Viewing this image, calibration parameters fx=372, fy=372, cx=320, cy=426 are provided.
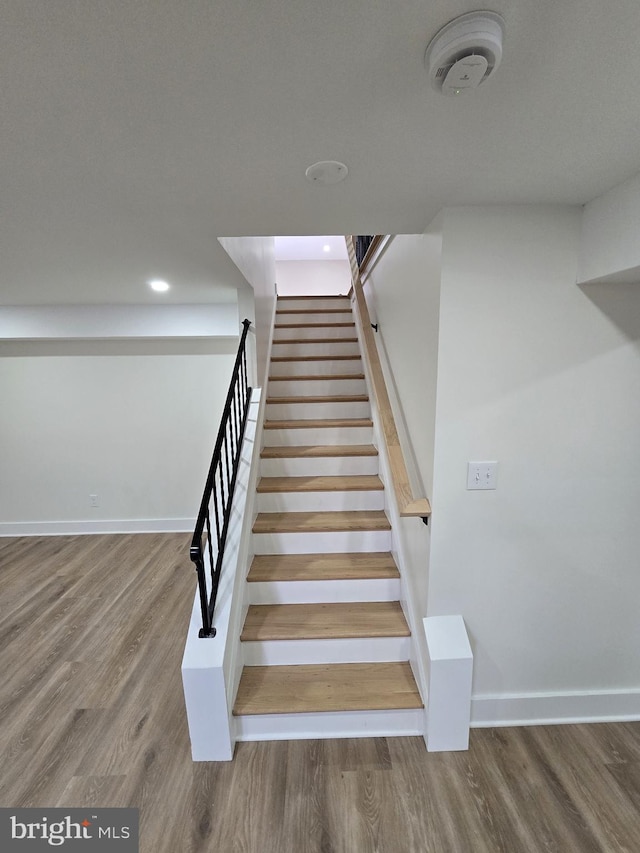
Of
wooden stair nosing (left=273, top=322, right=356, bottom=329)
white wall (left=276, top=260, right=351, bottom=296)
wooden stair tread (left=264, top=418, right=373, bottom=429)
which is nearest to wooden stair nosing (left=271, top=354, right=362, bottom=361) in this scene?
wooden stair nosing (left=273, top=322, right=356, bottom=329)

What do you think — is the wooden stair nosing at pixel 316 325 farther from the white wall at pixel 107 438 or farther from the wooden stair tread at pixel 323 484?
the wooden stair tread at pixel 323 484

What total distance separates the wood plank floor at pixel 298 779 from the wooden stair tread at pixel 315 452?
1.38 m

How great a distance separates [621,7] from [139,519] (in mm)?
4612

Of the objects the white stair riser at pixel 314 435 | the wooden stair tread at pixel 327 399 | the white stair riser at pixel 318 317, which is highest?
the white stair riser at pixel 318 317

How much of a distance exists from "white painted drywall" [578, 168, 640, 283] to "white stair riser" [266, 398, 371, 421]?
69.2 inches

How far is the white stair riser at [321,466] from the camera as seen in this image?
2611 mm

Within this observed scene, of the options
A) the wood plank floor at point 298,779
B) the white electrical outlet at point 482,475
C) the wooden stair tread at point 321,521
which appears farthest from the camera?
the wooden stair tread at point 321,521

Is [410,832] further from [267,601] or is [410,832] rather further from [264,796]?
[267,601]

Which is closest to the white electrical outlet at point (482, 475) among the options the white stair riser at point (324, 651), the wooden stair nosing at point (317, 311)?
the white stair riser at point (324, 651)

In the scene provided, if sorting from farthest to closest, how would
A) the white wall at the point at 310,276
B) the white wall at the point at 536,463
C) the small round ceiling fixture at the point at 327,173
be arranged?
the white wall at the point at 310,276
the white wall at the point at 536,463
the small round ceiling fixture at the point at 327,173

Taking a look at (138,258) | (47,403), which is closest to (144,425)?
(47,403)

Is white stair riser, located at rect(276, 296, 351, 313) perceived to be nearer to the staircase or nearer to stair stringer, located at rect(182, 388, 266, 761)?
the staircase

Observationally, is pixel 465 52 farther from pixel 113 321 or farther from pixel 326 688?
pixel 113 321

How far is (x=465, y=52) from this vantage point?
70cm
